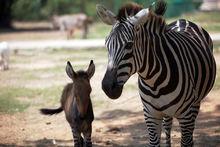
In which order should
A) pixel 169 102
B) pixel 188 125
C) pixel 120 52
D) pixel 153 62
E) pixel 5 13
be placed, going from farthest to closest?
pixel 5 13 < pixel 188 125 < pixel 169 102 < pixel 153 62 < pixel 120 52

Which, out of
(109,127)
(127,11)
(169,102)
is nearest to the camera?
(127,11)

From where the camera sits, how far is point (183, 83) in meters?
5.75

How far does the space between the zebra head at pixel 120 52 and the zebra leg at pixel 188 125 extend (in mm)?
1175

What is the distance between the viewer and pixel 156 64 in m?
5.57

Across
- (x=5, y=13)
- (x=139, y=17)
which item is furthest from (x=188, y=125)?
(x=5, y=13)

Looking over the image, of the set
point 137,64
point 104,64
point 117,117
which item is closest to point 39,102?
point 117,117

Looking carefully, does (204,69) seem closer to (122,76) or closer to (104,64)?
(122,76)

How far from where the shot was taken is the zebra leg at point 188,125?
19.6 feet

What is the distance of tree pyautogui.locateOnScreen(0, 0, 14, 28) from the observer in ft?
130

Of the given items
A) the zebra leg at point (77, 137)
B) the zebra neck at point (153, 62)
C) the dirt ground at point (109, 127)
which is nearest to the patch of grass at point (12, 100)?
the dirt ground at point (109, 127)

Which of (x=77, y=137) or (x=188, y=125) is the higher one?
(x=188, y=125)

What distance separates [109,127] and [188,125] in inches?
132

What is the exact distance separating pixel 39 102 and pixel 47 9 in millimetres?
31695

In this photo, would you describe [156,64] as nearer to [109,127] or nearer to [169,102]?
[169,102]
